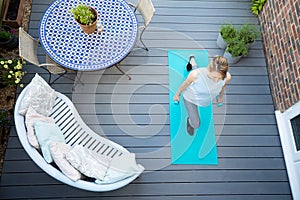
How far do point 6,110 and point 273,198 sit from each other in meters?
3.13

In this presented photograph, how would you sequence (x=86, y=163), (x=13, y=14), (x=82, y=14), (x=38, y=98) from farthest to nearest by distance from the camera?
(x=13, y=14), (x=82, y=14), (x=38, y=98), (x=86, y=163)

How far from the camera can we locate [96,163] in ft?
9.01

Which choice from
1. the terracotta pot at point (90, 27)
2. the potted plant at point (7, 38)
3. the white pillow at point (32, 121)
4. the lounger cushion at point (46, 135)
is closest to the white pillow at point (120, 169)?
the lounger cushion at point (46, 135)

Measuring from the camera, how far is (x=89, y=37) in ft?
10.8

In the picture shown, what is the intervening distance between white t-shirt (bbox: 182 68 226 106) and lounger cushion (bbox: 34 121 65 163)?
1.28 m

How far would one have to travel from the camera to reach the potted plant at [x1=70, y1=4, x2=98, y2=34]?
306 cm

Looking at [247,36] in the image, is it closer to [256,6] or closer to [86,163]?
[256,6]

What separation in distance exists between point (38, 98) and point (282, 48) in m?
2.74

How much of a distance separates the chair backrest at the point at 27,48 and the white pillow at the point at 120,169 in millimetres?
1307

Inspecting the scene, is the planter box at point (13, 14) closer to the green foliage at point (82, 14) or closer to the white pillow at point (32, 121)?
the green foliage at point (82, 14)

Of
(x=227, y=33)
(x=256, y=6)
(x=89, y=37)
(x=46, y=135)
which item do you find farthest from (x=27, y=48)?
(x=256, y=6)

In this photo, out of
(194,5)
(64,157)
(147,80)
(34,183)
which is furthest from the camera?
(194,5)

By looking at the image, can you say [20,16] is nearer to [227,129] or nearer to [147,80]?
[147,80]

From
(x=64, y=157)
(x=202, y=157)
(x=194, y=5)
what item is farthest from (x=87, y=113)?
(x=194, y=5)
